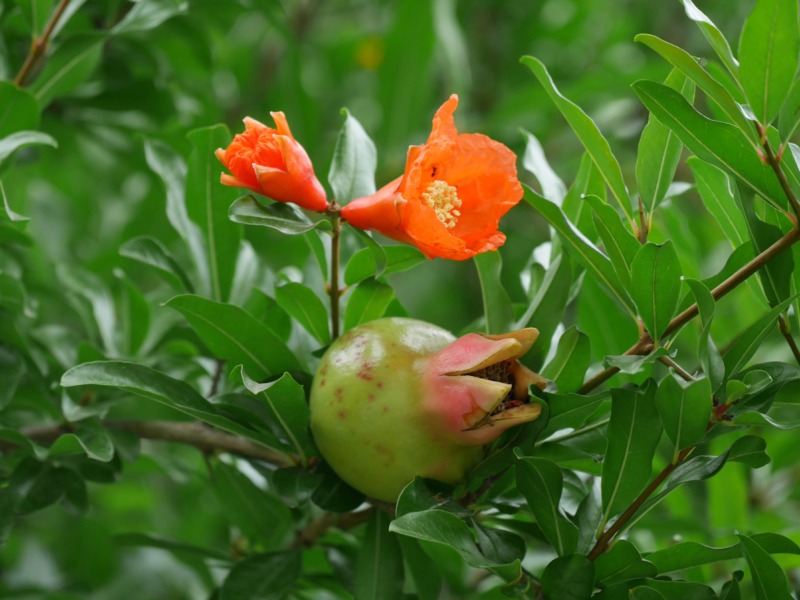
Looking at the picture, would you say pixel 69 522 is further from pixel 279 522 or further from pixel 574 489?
pixel 574 489

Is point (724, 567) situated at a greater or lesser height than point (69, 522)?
greater

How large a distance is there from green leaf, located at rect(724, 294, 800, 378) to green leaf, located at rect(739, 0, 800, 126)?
0.47 feet

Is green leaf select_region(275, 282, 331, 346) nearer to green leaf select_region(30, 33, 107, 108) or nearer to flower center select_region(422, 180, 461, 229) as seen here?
flower center select_region(422, 180, 461, 229)

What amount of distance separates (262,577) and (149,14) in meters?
0.62

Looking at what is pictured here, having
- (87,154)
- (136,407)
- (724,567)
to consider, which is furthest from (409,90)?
(724,567)

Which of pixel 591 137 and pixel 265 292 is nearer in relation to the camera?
pixel 591 137

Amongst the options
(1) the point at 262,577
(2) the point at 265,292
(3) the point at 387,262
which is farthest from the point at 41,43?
(1) the point at 262,577

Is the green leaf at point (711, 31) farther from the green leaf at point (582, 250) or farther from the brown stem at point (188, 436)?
the brown stem at point (188, 436)

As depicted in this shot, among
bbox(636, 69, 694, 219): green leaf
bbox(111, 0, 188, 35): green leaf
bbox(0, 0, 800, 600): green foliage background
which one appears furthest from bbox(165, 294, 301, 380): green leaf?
bbox(111, 0, 188, 35): green leaf

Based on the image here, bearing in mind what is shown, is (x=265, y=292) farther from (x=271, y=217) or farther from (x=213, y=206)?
(x=271, y=217)

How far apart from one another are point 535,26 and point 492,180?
1310mm

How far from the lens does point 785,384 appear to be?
2.32ft

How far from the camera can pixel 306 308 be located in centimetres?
81

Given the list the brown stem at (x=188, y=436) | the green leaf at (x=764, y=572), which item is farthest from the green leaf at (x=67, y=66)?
the green leaf at (x=764, y=572)
